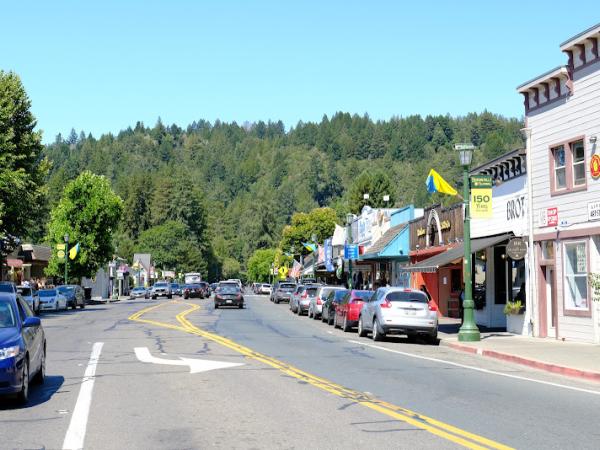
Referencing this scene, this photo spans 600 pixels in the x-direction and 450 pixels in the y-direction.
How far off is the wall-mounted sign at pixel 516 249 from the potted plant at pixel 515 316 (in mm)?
2082

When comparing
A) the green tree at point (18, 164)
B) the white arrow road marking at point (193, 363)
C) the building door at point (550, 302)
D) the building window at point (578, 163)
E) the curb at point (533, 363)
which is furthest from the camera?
the green tree at point (18, 164)

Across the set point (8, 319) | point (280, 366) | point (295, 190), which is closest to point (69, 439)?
point (8, 319)

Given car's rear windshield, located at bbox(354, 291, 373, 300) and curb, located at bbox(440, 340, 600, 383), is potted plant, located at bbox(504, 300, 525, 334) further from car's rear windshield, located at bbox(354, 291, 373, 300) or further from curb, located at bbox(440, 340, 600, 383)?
car's rear windshield, located at bbox(354, 291, 373, 300)

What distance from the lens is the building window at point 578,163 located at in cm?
2243

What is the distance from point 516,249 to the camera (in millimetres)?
24641

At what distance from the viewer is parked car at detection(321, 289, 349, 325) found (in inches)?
1273

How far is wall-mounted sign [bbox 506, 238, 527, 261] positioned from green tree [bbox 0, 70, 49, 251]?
24.2 m

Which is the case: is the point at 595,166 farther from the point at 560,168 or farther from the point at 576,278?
the point at 576,278

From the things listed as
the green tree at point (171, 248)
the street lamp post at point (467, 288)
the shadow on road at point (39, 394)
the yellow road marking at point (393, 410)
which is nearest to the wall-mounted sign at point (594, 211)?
the street lamp post at point (467, 288)

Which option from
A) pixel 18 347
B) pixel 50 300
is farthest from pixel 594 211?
pixel 50 300

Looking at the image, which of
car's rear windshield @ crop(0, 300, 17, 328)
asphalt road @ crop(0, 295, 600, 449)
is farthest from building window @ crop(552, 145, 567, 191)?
car's rear windshield @ crop(0, 300, 17, 328)

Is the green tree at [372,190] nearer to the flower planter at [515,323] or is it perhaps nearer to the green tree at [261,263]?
the green tree at [261,263]

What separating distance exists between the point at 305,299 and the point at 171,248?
105 metres

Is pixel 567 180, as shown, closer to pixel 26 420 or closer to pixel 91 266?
pixel 26 420
